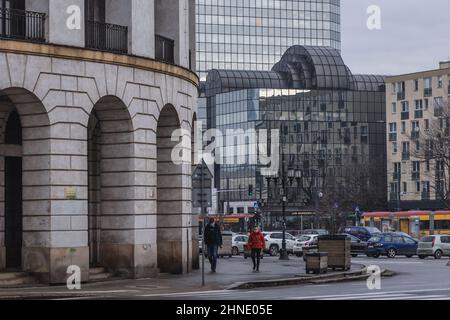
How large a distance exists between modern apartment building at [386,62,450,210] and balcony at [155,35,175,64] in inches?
3653

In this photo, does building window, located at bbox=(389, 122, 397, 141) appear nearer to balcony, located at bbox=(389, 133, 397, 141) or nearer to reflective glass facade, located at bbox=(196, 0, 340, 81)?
balcony, located at bbox=(389, 133, 397, 141)

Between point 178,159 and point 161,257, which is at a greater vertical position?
point 178,159

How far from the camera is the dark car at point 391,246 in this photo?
62469mm

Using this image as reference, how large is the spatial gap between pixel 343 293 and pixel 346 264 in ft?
33.8

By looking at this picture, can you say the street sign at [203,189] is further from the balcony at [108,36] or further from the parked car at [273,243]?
the parked car at [273,243]

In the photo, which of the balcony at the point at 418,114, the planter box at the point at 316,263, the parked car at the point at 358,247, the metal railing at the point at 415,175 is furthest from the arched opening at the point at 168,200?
the balcony at the point at 418,114

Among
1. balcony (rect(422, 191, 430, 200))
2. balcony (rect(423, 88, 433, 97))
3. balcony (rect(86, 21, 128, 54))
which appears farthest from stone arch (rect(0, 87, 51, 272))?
balcony (rect(423, 88, 433, 97))

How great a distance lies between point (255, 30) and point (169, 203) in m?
130

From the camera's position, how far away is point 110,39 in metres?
35.0

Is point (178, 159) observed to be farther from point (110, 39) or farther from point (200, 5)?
point (200, 5)

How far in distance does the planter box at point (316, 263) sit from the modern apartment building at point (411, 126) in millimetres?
92301

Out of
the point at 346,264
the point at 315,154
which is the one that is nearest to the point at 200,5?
the point at 315,154

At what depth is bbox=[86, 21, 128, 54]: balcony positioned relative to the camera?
34.6 metres

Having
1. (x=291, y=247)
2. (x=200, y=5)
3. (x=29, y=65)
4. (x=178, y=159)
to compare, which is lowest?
(x=291, y=247)
